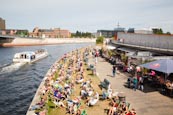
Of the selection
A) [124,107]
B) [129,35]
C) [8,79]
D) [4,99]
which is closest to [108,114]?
[124,107]

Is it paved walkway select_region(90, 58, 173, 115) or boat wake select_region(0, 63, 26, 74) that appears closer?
paved walkway select_region(90, 58, 173, 115)

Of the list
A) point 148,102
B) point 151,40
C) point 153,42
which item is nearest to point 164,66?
point 148,102

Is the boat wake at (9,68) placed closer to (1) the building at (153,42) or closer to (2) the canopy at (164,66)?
(1) the building at (153,42)

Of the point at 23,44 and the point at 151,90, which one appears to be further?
the point at 23,44

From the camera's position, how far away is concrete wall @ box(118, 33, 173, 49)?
3228cm

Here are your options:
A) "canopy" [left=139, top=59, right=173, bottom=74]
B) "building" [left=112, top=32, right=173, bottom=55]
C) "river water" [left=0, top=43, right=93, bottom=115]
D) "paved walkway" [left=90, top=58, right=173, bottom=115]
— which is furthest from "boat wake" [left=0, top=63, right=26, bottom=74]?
"canopy" [left=139, top=59, right=173, bottom=74]

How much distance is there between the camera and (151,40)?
3775cm

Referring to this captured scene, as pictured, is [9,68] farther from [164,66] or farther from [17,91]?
[164,66]

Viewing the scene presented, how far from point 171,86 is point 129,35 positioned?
110 ft

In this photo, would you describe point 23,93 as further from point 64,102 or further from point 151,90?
point 151,90

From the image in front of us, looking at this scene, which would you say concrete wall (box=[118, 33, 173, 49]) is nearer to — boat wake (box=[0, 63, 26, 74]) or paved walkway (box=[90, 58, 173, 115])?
paved walkway (box=[90, 58, 173, 115])

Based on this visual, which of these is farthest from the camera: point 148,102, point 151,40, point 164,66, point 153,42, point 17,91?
point 151,40

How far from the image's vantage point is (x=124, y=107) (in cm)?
1479

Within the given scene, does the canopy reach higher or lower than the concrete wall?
lower
